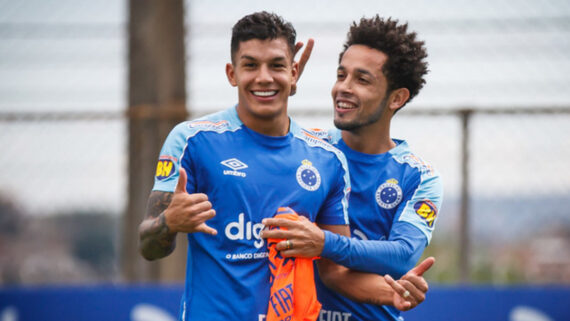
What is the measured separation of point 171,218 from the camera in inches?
103

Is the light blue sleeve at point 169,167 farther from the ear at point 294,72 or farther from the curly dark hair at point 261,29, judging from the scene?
the ear at point 294,72

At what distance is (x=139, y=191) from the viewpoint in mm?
5914

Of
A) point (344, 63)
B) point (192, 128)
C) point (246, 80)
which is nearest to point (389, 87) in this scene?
point (344, 63)

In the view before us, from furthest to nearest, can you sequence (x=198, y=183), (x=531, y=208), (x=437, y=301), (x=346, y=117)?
1. (x=531, y=208)
2. (x=437, y=301)
3. (x=346, y=117)
4. (x=198, y=183)

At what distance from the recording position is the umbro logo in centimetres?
289

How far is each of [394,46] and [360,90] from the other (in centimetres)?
34

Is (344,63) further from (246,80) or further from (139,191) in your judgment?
(139,191)

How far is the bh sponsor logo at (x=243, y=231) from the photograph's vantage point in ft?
9.32

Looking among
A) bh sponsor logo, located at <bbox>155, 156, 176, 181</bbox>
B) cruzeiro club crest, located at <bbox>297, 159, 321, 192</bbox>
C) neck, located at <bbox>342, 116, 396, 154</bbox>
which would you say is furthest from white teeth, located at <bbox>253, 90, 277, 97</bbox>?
neck, located at <bbox>342, 116, 396, 154</bbox>

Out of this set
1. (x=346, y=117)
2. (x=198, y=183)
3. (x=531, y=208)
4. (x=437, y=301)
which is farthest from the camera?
(x=531, y=208)

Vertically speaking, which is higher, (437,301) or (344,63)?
(344,63)

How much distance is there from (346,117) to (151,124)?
9.46 feet

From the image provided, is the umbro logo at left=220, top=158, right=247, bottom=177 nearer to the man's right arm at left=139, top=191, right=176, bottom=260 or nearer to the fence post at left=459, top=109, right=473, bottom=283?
the man's right arm at left=139, top=191, right=176, bottom=260

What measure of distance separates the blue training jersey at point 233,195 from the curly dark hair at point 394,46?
86 centimetres
